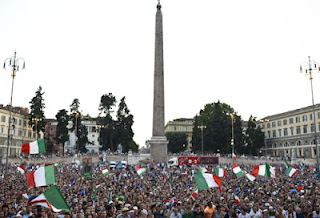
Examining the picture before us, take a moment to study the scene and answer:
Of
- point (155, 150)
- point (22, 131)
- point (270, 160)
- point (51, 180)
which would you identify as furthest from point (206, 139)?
point (51, 180)

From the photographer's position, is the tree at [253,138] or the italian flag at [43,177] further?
the tree at [253,138]

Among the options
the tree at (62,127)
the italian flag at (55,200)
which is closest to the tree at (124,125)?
the tree at (62,127)

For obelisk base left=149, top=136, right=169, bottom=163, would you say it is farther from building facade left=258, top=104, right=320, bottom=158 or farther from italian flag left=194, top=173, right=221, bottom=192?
building facade left=258, top=104, right=320, bottom=158

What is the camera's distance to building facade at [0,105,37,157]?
6267cm

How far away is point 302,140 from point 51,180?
63.2 meters

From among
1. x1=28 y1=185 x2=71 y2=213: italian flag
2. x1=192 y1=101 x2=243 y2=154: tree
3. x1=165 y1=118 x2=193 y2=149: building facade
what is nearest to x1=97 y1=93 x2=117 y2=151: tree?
x1=192 y1=101 x2=243 y2=154: tree

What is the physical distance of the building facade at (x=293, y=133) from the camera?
206 ft

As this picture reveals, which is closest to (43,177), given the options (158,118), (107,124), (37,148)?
(37,148)

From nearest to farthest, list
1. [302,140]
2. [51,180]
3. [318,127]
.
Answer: [51,180] < [318,127] < [302,140]

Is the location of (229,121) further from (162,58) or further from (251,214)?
(251,214)

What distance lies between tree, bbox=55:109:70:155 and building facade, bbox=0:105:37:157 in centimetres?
802

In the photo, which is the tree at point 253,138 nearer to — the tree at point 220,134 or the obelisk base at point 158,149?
the tree at point 220,134

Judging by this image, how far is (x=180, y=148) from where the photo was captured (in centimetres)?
9206

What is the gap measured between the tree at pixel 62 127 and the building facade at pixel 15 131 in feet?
26.3
